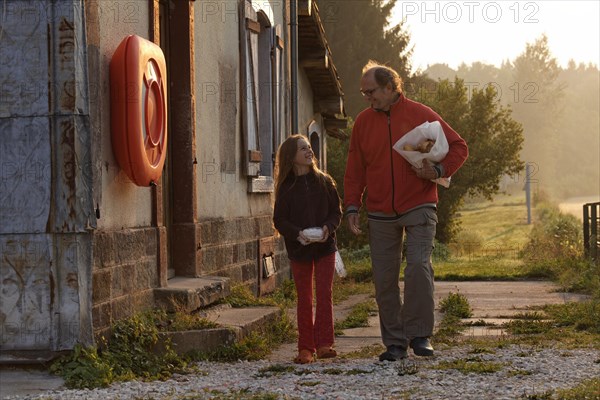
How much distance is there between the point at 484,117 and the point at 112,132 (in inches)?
888

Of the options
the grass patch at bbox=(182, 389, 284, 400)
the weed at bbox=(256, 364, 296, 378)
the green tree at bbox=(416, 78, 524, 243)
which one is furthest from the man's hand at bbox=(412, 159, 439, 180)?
the green tree at bbox=(416, 78, 524, 243)

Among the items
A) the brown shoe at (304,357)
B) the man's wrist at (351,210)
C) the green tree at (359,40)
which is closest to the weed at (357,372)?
the brown shoe at (304,357)

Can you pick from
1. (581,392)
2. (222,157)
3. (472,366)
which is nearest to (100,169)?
(472,366)

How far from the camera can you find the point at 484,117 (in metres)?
28.3

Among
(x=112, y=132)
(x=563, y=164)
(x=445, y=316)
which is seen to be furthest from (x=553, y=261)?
(x=563, y=164)

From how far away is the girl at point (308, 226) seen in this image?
7180 millimetres

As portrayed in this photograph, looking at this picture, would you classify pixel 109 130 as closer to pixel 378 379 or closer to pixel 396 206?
pixel 396 206

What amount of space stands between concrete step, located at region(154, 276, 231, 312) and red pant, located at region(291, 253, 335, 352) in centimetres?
99

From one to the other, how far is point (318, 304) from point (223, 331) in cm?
71

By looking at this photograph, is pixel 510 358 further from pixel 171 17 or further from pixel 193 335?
pixel 171 17

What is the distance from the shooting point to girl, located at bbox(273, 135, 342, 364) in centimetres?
718

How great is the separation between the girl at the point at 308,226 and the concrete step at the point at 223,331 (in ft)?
1.80

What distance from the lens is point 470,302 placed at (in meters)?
11.5

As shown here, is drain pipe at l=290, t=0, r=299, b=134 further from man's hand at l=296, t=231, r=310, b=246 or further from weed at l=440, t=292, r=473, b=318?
man's hand at l=296, t=231, r=310, b=246
